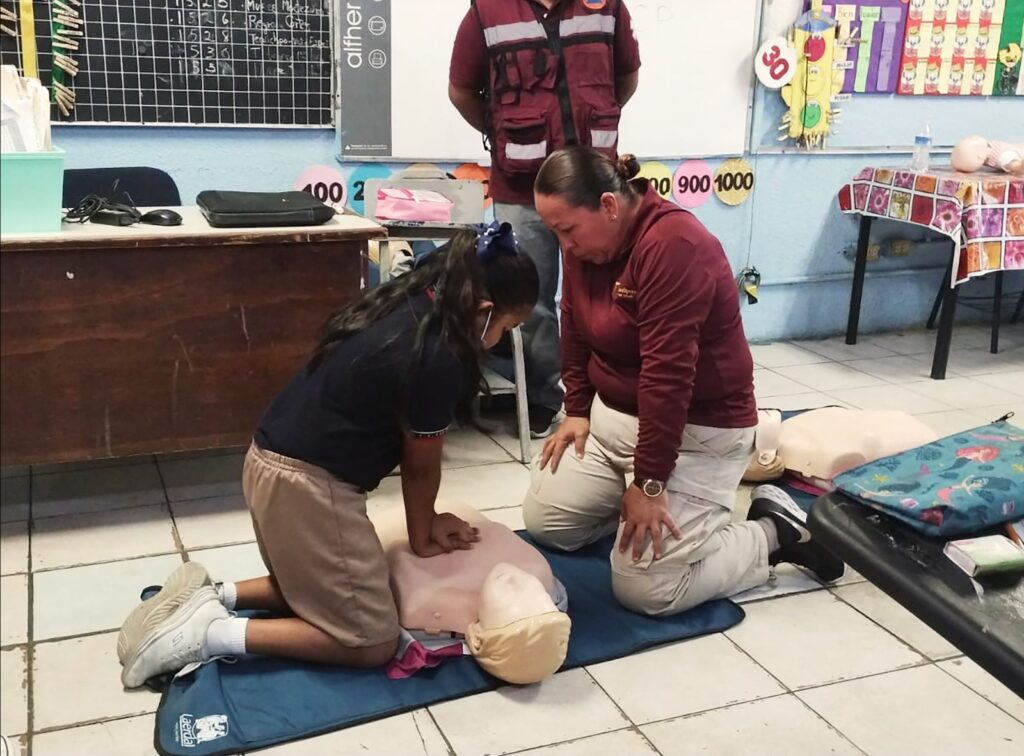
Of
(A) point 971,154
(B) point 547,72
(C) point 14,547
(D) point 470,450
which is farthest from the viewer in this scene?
(A) point 971,154

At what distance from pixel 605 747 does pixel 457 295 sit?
711 mm

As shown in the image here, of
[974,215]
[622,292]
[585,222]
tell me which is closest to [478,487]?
[622,292]

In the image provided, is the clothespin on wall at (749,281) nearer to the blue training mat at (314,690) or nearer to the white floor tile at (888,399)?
the white floor tile at (888,399)

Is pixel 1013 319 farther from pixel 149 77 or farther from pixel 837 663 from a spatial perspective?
pixel 149 77

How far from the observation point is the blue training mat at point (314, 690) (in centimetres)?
148

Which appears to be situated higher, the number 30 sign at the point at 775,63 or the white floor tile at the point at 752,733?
the number 30 sign at the point at 775,63

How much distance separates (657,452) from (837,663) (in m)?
0.49

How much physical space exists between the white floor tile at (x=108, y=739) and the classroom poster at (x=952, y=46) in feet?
11.3

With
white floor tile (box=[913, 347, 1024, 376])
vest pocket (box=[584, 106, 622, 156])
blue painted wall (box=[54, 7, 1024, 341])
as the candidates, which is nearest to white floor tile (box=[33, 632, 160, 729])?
vest pocket (box=[584, 106, 622, 156])

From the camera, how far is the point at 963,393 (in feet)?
10.7

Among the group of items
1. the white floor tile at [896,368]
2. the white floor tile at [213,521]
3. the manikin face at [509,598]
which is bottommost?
the white floor tile at [213,521]

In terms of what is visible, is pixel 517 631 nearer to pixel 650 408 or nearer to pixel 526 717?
pixel 526 717

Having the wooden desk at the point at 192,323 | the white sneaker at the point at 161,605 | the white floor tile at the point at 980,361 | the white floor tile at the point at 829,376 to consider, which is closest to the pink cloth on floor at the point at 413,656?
the white sneaker at the point at 161,605

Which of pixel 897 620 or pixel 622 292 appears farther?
pixel 897 620
